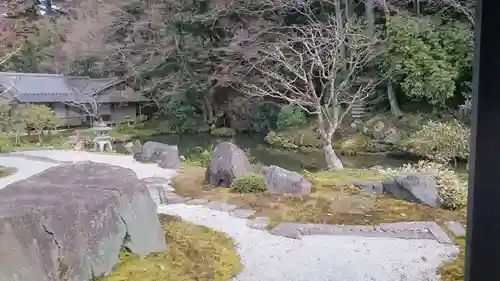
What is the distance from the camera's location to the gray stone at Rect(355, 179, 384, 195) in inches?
161

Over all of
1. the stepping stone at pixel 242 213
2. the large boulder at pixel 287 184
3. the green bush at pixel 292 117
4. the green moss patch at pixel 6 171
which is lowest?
the stepping stone at pixel 242 213

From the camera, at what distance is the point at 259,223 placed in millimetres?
3188

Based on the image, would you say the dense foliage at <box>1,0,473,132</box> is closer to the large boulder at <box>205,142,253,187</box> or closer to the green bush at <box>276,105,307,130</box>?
the green bush at <box>276,105,307,130</box>

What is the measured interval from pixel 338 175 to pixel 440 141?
1.85m

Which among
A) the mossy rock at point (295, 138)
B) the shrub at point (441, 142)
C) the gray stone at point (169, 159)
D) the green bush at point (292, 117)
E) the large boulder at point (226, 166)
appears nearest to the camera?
the large boulder at point (226, 166)

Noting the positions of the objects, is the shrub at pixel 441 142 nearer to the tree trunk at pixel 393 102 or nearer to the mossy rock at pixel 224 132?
the tree trunk at pixel 393 102

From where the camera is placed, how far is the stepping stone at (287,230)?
2.91m

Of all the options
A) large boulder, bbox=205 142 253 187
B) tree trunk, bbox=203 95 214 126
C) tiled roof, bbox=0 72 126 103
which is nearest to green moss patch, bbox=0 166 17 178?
large boulder, bbox=205 142 253 187

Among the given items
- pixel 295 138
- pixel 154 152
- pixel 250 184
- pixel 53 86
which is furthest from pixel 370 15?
pixel 53 86

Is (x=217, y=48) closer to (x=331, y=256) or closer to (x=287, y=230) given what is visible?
(x=287, y=230)

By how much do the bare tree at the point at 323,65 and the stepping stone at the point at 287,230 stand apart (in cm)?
313

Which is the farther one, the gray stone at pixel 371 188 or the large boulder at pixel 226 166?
the large boulder at pixel 226 166

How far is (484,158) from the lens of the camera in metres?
0.57

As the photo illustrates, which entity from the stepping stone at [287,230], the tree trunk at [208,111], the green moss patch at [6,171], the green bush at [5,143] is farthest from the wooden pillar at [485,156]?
the tree trunk at [208,111]
